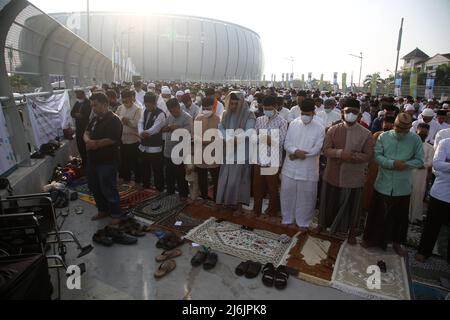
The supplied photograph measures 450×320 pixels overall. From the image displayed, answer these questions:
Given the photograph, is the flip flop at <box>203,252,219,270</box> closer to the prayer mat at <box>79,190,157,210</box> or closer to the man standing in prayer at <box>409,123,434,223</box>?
the prayer mat at <box>79,190,157,210</box>

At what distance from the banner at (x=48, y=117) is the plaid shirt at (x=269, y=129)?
420cm

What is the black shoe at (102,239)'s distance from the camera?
3.68 m

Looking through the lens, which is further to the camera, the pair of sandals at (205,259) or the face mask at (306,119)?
the face mask at (306,119)

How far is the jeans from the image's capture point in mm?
4246

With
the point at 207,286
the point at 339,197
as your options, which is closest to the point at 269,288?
the point at 207,286

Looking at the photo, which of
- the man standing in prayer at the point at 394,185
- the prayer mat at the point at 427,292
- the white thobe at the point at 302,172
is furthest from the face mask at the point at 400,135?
the prayer mat at the point at 427,292

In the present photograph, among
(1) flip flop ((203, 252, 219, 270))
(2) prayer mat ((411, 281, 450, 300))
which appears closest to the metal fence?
(1) flip flop ((203, 252, 219, 270))

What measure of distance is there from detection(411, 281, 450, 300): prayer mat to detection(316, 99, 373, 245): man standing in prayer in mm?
892

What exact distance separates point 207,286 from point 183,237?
1.05 m

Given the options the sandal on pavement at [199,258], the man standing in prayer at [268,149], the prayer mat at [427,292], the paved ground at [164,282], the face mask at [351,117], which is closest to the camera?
the paved ground at [164,282]

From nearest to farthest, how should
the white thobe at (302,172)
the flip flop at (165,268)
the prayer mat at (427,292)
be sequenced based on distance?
the prayer mat at (427,292) < the flip flop at (165,268) < the white thobe at (302,172)

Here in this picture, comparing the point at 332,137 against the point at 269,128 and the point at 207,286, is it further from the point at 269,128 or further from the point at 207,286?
the point at 207,286

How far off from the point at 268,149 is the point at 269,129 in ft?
0.94

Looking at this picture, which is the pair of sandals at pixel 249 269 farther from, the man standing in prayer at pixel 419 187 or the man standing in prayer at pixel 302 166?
the man standing in prayer at pixel 419 187
